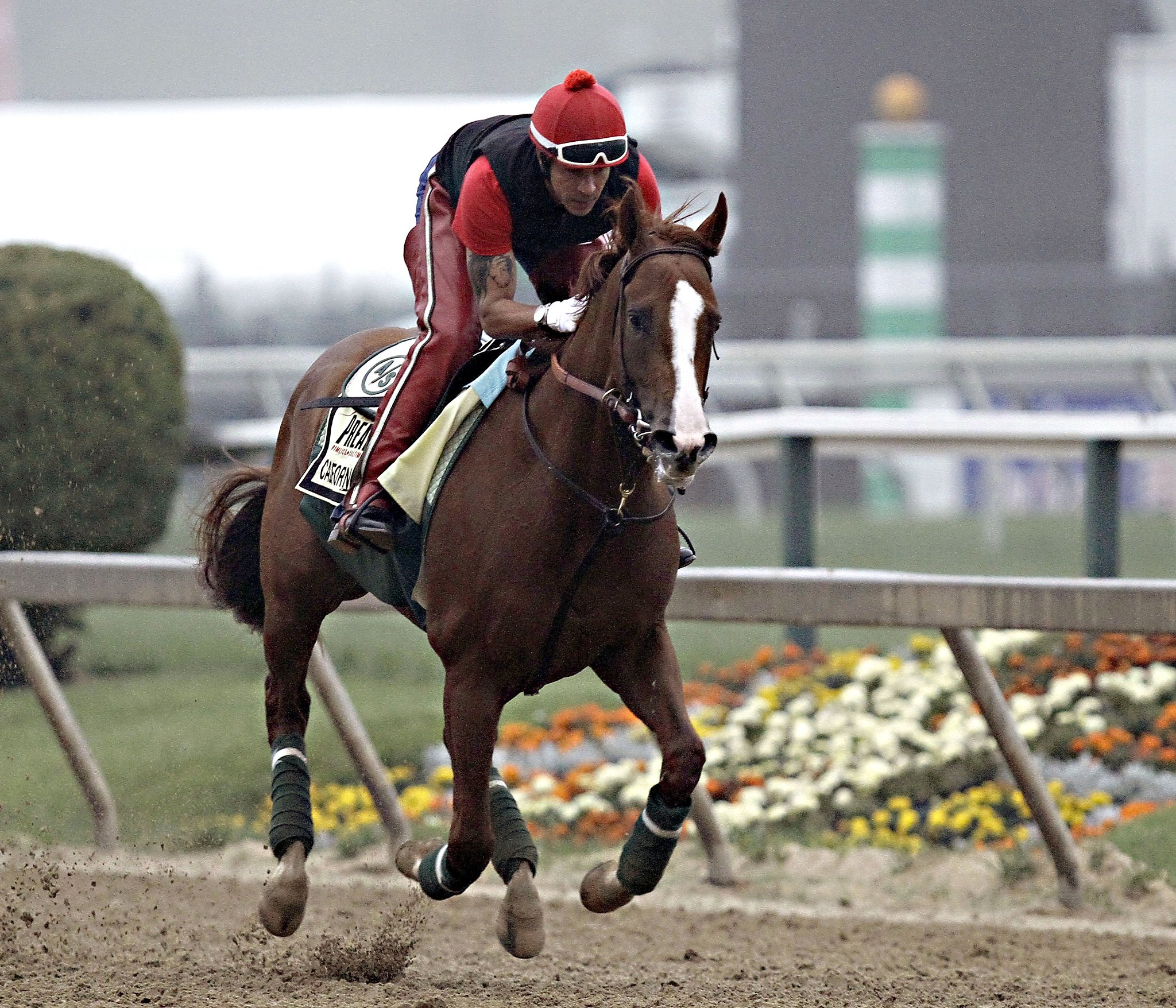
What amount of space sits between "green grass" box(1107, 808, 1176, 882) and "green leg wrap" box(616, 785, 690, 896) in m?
1.86

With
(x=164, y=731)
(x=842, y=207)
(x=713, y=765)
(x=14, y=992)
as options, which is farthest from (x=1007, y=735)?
(x=842, y=207)

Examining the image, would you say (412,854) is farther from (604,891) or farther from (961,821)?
(961,821)

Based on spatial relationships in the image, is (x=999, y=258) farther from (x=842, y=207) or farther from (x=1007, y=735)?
(x=1007, y=735)

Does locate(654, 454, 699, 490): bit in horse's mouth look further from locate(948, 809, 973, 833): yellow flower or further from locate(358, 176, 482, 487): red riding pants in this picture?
locate(948, 809, 973, 833): yellow flower

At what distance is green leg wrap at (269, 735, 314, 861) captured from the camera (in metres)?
4.35

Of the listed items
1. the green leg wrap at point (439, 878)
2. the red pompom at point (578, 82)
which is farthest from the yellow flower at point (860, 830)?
the red pompom at point (578, 82)

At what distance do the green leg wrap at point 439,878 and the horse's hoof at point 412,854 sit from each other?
0.15m

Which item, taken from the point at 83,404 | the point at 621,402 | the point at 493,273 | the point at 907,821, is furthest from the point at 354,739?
the point at 83,404

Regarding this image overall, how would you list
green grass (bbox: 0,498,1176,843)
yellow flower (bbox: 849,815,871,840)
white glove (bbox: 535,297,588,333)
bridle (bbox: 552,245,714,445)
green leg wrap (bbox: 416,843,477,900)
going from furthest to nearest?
green grass (bbox: 0,498,1176,843)
yellow flower (bbox: 849,815,871,840)
green leg wrap (bbox: 416,843,477,900)
white glove (bbox: 535,297,588,333)
bridle (bbox: 552,245,714,445)

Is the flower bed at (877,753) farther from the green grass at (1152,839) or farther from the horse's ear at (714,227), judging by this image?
the horse's ear at (714,227)

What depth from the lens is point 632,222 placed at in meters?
3.46

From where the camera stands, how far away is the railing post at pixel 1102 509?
5387 millimetres

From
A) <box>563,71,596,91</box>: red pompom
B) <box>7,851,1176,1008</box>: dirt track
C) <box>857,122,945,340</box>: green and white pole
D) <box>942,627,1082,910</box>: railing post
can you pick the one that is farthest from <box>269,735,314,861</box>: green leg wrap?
<box>857,122,945,340</box>: green and white pole

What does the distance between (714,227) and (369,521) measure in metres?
1.04
